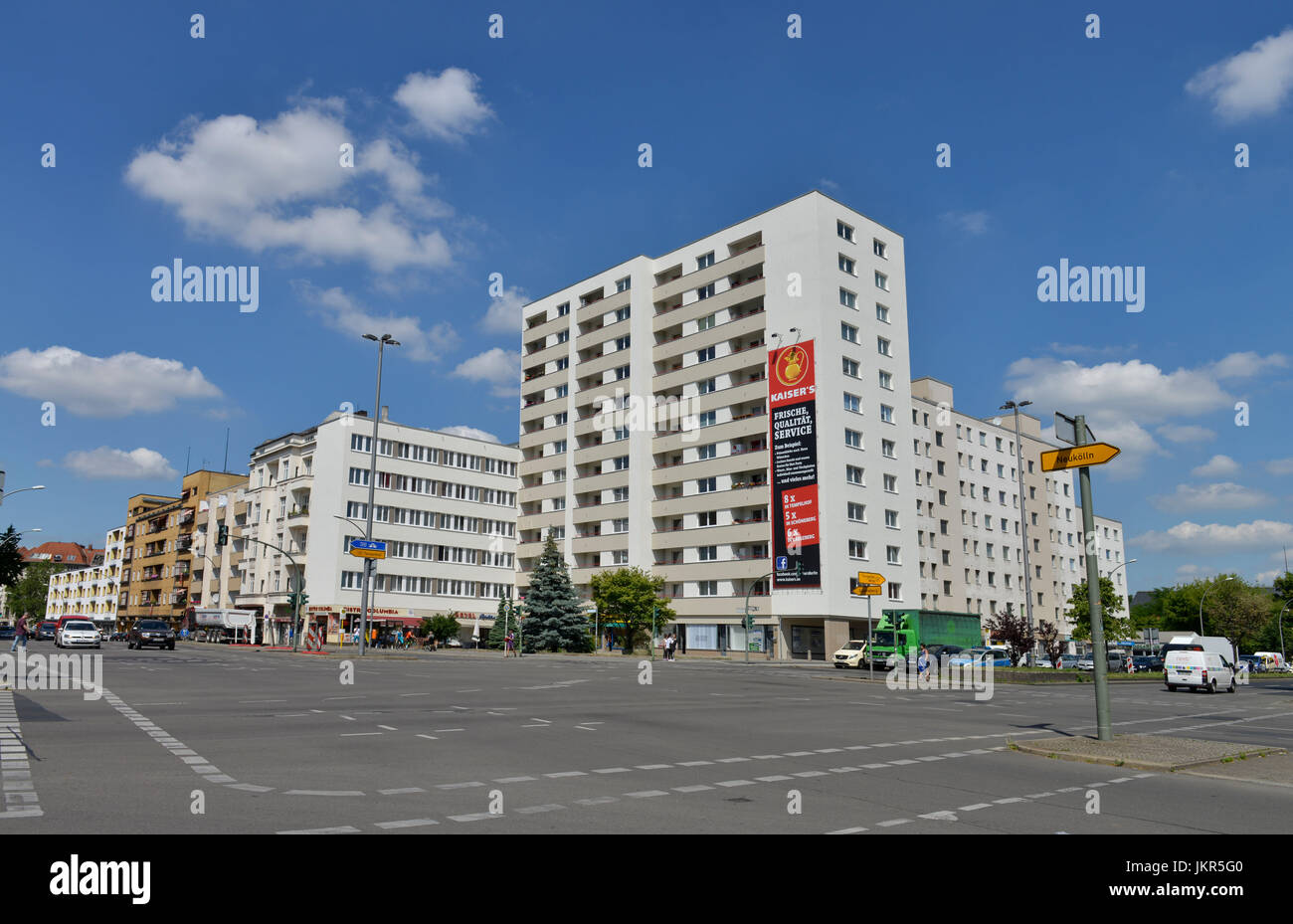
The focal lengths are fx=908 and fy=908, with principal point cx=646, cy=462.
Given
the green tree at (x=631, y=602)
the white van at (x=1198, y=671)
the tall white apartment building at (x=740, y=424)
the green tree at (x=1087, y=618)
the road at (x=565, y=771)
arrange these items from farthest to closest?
the green tree at (x=1087, y=618)
the green tree at (x=631, y=602)
the tall white apartment building at (x=740, y=424)
the white van at (x=1198, y=671)
the road at (x=565, y=771)

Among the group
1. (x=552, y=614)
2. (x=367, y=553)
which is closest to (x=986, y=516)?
(x=552, y=614)

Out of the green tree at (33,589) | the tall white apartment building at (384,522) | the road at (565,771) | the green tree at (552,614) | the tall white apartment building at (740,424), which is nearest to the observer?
the road at (565,771)

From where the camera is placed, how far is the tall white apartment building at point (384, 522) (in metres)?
75.8

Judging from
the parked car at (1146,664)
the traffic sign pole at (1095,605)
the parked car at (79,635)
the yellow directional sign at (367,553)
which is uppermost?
the yellow directional sign at (367,553)

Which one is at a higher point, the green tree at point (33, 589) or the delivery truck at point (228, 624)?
the green tree at point (33, 589)

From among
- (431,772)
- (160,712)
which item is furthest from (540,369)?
(431,772)

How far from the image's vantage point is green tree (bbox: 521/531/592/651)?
6438cm

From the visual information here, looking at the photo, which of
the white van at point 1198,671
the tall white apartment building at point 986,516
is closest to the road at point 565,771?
the white van at point 1198,671

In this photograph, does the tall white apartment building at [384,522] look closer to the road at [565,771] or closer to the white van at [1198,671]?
the road at [565,771]

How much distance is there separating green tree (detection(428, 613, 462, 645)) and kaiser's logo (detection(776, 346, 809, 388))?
3161 cm

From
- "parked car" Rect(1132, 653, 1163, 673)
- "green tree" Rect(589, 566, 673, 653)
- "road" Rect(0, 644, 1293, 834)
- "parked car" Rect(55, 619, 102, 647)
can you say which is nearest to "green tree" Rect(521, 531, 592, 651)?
"green tree" Rect(589, 566, 673, 653)

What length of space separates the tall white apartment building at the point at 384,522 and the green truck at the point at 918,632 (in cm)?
4406

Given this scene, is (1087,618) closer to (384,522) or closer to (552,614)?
(552,614)
